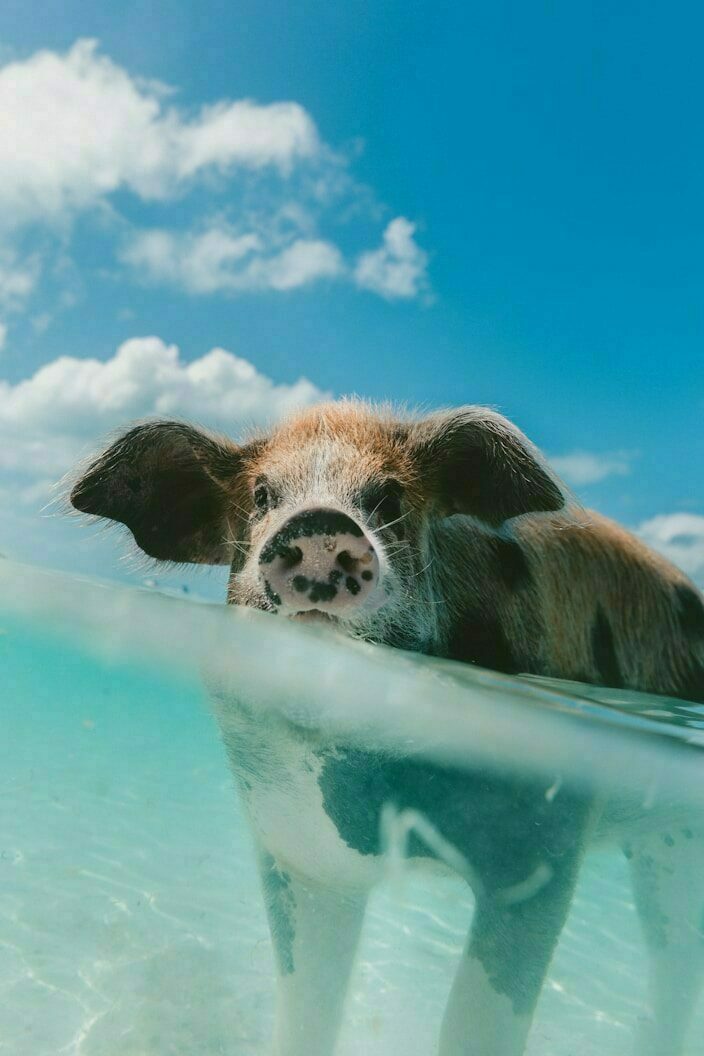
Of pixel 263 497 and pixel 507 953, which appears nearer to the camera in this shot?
pixel 507 953

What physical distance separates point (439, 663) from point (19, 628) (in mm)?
3978

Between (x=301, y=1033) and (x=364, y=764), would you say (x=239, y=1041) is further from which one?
(x=364, y=764)

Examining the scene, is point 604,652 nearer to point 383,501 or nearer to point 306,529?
point 383,501

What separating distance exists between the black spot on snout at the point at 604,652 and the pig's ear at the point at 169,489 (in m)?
1.79

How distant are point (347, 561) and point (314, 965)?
1715mm

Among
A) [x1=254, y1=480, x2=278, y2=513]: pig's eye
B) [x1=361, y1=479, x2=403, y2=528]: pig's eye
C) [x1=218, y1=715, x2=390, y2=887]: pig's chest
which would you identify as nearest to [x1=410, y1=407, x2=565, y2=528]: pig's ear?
[x1=361, y1=479, x2=403, y2=528]: pig's eye

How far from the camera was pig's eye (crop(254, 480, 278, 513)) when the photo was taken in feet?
11.0

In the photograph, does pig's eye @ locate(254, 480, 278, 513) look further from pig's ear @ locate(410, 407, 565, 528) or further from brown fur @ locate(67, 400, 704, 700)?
pig's ear @ locate(410, 407, 565, 528)

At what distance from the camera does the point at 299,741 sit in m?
3.20

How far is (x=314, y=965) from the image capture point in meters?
3.26

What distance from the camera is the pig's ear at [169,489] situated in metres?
3.56

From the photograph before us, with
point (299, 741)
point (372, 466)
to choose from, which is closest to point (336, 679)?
point (299, 741)

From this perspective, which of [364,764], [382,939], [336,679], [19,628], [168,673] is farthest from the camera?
[19,628]

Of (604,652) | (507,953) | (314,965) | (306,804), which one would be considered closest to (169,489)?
(306,804)
